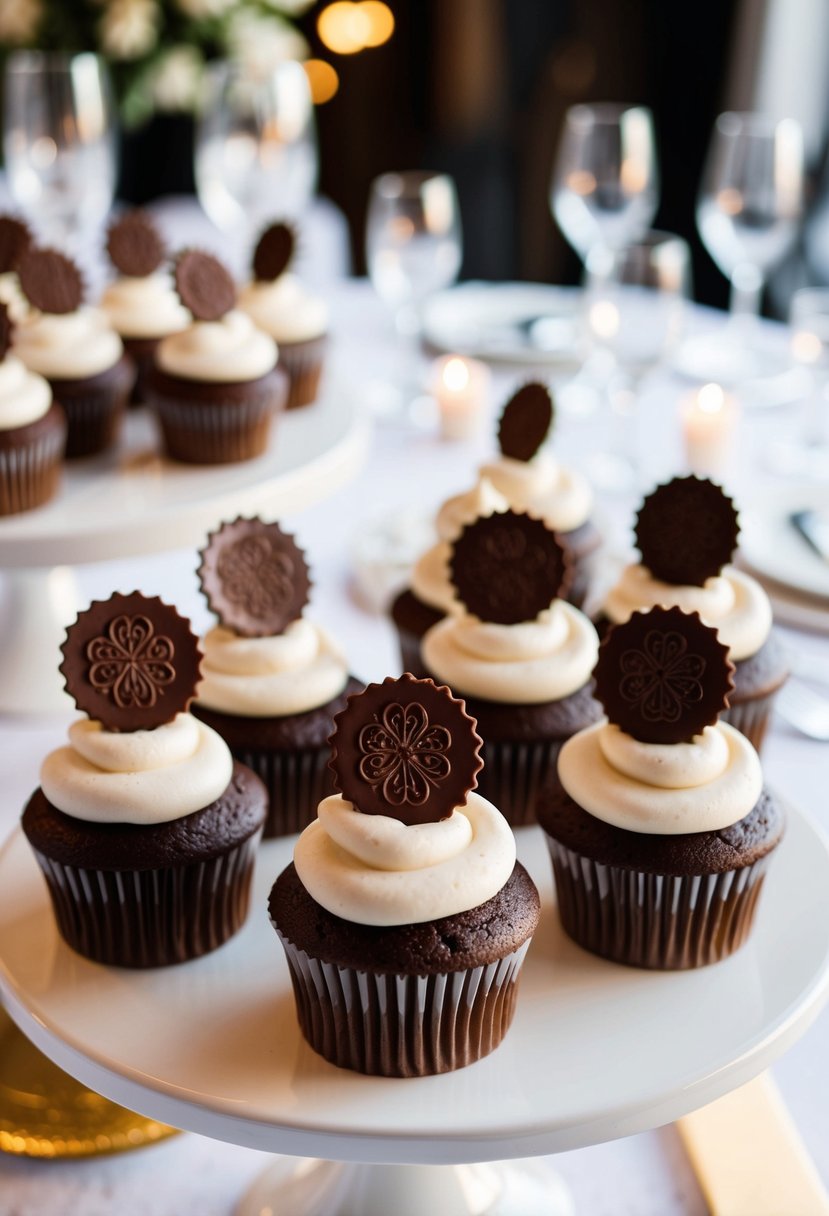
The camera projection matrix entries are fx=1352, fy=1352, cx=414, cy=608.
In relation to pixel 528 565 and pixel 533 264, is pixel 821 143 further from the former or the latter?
pixel 528 565

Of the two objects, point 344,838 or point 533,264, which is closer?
point 344,838

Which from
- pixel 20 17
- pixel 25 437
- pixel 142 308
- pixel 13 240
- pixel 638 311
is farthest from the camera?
pixel 20 17

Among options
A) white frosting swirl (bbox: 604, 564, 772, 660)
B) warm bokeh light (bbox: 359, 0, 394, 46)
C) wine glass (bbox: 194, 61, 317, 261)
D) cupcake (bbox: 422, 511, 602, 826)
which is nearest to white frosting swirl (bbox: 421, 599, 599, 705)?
cupcake (bbox: 422, 511, 602, 826)

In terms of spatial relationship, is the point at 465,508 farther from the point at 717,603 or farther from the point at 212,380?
the point at 212,380

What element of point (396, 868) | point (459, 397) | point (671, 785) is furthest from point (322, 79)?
point (396, 868)

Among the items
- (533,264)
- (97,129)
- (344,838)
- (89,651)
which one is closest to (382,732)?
(344,838)

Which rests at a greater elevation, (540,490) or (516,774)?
(540,490)

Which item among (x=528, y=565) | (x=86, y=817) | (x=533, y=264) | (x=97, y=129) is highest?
(x=97, y=129)
